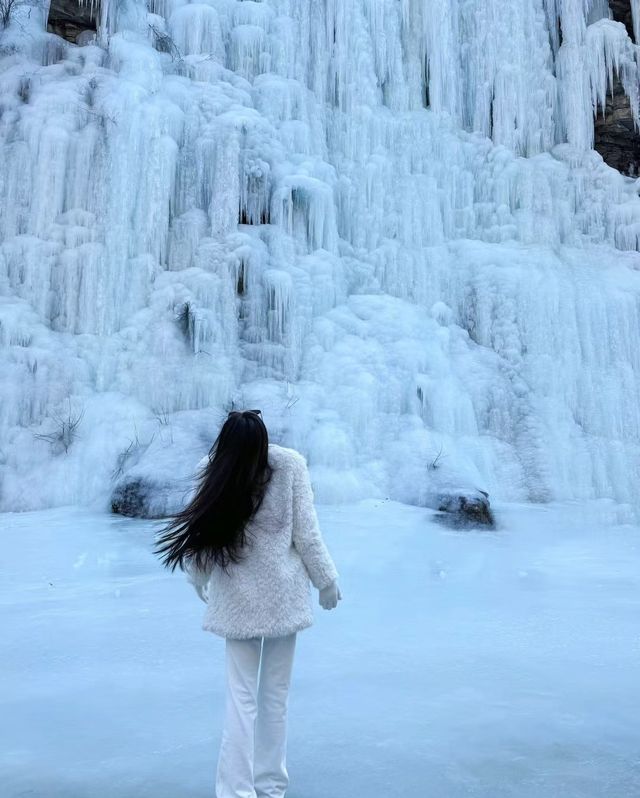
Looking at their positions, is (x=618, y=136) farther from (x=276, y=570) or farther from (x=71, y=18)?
(x=276, y=570)

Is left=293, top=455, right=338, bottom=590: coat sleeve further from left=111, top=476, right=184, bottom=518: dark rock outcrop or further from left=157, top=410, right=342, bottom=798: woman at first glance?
left=111, top=476, right=184, bottom=518: dark rock outcrop

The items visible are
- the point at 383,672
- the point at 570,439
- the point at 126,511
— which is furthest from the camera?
the point at 570,439

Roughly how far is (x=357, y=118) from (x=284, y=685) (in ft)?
37.8

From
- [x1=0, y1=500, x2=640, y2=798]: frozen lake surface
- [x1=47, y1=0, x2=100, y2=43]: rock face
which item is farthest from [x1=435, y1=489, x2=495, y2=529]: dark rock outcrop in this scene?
[x1=47, y1=0, x2=100, y2=43]: rock face

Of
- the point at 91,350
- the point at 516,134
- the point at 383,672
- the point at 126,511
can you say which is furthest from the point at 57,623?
the point at 516,134

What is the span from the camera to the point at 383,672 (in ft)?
10.8

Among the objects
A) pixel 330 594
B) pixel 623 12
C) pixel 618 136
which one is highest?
pixel 623 12

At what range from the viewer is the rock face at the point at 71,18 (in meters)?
11.3

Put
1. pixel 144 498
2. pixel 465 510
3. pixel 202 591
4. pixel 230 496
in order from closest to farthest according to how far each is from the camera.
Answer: pixel 230 496 → pixel 202 591 → pixel 144 498 → pixel 465 510

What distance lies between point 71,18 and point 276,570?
11.7 m

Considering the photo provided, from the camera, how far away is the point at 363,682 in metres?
3.15

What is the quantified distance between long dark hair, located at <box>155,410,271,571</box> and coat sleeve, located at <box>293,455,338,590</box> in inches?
4.3

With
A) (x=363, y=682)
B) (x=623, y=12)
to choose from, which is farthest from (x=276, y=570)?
(x=623, y=12)

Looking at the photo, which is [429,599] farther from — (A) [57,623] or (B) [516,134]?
(B) [516,134]
